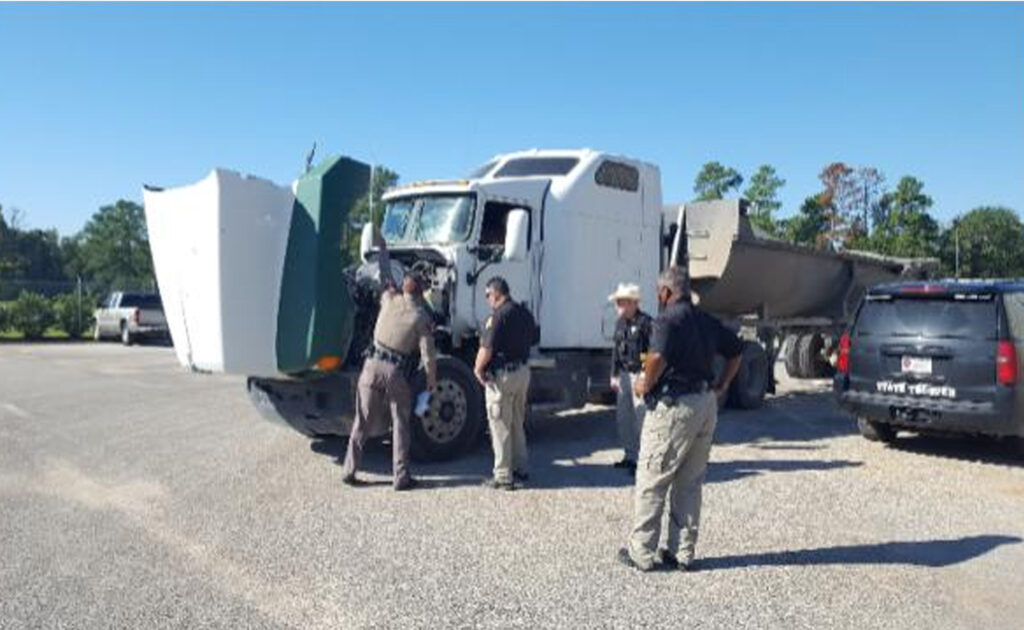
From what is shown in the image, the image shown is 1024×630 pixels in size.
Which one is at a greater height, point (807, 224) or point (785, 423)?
point (807, 224)

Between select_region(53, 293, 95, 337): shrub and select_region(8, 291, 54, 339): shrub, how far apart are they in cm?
39

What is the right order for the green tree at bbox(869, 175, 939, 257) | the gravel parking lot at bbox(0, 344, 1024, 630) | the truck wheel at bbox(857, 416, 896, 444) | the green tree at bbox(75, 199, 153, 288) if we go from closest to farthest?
the gravel parking lot at bbox(0, 344, 1024, 630) < the truck wheel at bbox(857, 416, 896, 444) < the green tree at bbox(869, 175, 939, 257) < the green tree at bbox(75, 199, 153, 288)

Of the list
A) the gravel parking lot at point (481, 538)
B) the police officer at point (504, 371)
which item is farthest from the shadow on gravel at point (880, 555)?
the police officer at point (504, 371)

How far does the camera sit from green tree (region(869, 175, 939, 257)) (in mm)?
48969

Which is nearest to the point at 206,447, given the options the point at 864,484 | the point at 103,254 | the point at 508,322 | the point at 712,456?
the point at 508,322

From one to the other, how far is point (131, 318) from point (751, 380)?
21.8m

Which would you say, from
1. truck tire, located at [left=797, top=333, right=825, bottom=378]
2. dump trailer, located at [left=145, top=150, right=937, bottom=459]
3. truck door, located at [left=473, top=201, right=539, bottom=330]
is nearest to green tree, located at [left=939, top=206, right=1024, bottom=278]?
truck tire, located at [left=797, top=333, right=825, bottom=378]

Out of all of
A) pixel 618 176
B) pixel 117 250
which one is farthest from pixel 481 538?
pixel 117 250

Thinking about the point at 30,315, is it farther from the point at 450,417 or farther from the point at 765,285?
the point at 450,417

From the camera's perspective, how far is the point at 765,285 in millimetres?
13500

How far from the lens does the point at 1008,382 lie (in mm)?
8578

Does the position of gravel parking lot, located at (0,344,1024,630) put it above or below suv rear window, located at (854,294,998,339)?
below

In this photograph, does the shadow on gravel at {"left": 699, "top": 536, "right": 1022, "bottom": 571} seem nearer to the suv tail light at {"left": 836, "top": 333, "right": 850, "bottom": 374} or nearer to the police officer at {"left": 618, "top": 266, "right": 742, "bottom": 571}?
the police officer at {"left": 618, "top": 266, "right": 742, "bottom": 571}

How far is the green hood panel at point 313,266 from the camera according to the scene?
308 inches
